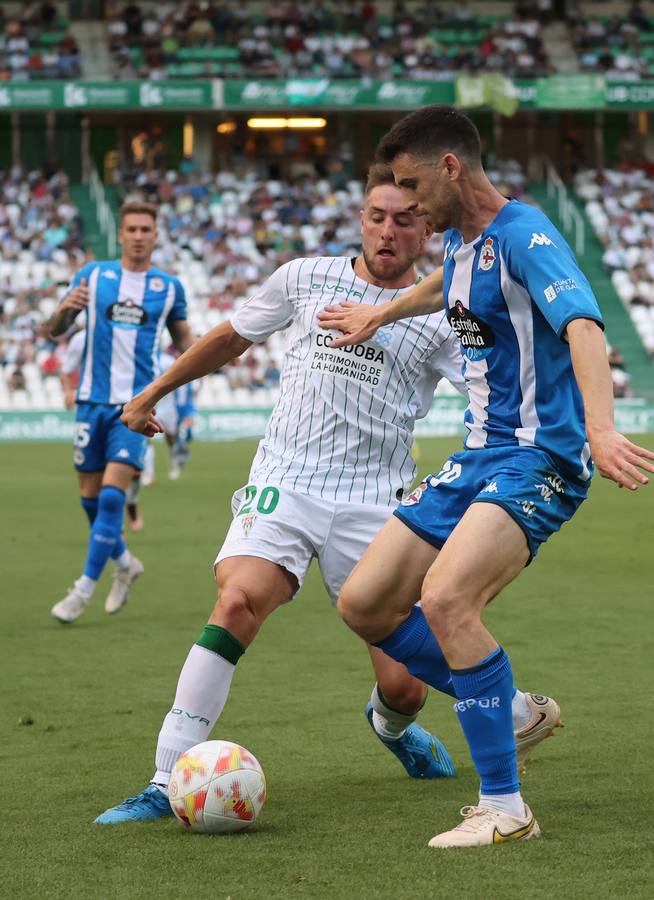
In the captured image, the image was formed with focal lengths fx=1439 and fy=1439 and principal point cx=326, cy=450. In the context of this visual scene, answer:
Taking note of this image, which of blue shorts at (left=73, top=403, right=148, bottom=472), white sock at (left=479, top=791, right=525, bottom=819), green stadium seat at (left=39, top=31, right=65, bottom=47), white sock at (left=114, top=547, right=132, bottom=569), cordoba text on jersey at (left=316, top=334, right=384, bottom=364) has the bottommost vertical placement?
green stadium seat at (left=39, top=31, right=65, bottom=47)

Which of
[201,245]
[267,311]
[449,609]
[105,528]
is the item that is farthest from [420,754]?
[201,245]

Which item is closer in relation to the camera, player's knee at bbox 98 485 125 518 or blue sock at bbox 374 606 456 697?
blue sock at bbox 374 606 456 697

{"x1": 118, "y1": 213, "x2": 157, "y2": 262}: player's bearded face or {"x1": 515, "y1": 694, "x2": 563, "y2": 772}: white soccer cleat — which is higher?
{"x1": 515, "y1": 694, "x2": 563, "y2": 772}: white soccer cleat

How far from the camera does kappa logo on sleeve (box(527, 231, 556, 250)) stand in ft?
→ 14.1

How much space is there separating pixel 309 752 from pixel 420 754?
1.98ft

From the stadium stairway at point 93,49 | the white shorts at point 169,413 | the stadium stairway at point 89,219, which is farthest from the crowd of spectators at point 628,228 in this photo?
the white shorts at point 169,413

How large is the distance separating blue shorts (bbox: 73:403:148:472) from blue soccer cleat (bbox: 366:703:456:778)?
15.0 feet

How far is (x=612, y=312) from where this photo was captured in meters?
33.9

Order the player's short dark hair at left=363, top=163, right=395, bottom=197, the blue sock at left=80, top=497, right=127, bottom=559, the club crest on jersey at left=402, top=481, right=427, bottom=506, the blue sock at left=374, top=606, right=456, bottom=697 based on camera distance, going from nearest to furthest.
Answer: the club crest on jersey at left=402, top=481, right=427, bottom=506, the blue sock at left=374, top=606, right=456, bottom=697, the player's short dark hair at left=363, top=163, right=395, bottom=197, the blue sock at left=80, top=497, right=127, bottom=559

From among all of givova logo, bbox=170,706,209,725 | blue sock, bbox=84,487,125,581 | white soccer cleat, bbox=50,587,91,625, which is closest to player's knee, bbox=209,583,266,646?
givova logo, bbox=170,706,209,725

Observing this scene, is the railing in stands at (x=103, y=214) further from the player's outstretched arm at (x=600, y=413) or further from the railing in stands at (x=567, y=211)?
the player's outstretched arm at (x=600, y=413)

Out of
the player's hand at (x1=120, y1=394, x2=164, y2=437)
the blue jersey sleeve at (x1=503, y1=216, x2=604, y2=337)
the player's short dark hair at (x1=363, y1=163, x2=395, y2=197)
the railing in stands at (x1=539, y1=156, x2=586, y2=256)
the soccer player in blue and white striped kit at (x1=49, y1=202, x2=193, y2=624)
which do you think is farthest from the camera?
the railing in stands at (x1=539, y1=156, x2=586, y2=256)

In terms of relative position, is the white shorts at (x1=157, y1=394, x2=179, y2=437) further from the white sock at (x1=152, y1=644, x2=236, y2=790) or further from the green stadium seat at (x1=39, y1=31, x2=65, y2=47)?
the green stadium seat at (x1=39, y1=31, x2=65, y2=47)

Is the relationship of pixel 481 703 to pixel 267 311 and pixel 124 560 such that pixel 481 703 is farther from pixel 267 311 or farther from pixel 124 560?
pixel 124 560
